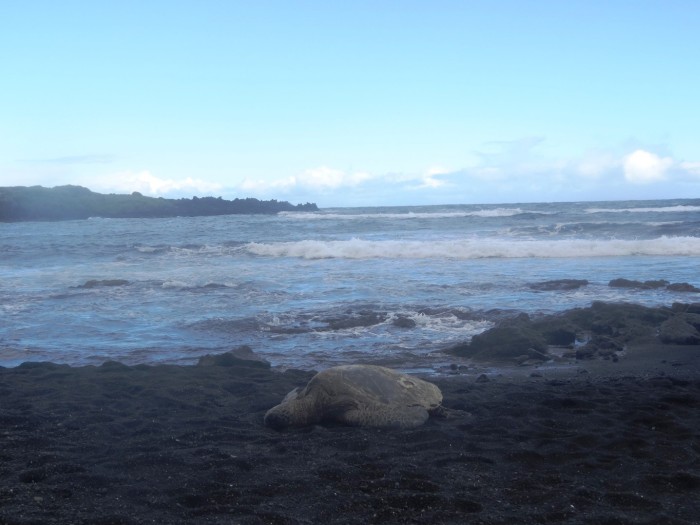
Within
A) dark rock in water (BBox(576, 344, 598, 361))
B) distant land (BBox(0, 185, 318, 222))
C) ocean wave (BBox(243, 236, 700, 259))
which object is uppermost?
distant land (BBox(0, 185, 318, 222))

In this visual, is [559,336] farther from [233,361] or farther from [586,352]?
[233,361]

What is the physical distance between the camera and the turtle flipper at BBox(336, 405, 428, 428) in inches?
247

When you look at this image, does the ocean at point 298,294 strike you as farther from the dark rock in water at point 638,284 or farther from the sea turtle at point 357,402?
the sea turtle at point 357,402

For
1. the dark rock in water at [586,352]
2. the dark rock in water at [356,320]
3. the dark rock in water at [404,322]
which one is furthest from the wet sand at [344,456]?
the dark rock in water at [356,320]

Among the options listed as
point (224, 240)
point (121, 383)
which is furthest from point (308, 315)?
point (224, 240)

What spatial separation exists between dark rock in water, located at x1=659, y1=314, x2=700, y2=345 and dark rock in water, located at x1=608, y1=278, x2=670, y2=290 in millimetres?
4483

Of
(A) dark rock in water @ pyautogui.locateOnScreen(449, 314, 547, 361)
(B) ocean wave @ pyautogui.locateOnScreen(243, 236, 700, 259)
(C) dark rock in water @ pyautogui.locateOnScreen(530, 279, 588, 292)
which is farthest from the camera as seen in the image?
(B) ocean wave @ pyautogui.locateOnScreen(243, 236, 700, 259)

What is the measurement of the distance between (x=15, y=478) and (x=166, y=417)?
5.83 feet

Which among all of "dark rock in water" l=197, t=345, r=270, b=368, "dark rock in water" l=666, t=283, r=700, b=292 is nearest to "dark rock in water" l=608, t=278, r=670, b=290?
"dark rock in water" l=666, t=283, r=700, b=292

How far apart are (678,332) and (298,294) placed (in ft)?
25.7

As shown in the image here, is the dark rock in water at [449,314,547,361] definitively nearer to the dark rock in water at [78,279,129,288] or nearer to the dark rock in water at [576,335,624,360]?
the dark rock in water at [576,335,624,360]

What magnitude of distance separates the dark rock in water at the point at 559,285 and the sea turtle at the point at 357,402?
29.6 ft

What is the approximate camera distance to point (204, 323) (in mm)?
12336

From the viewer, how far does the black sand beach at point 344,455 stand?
4.41 m
